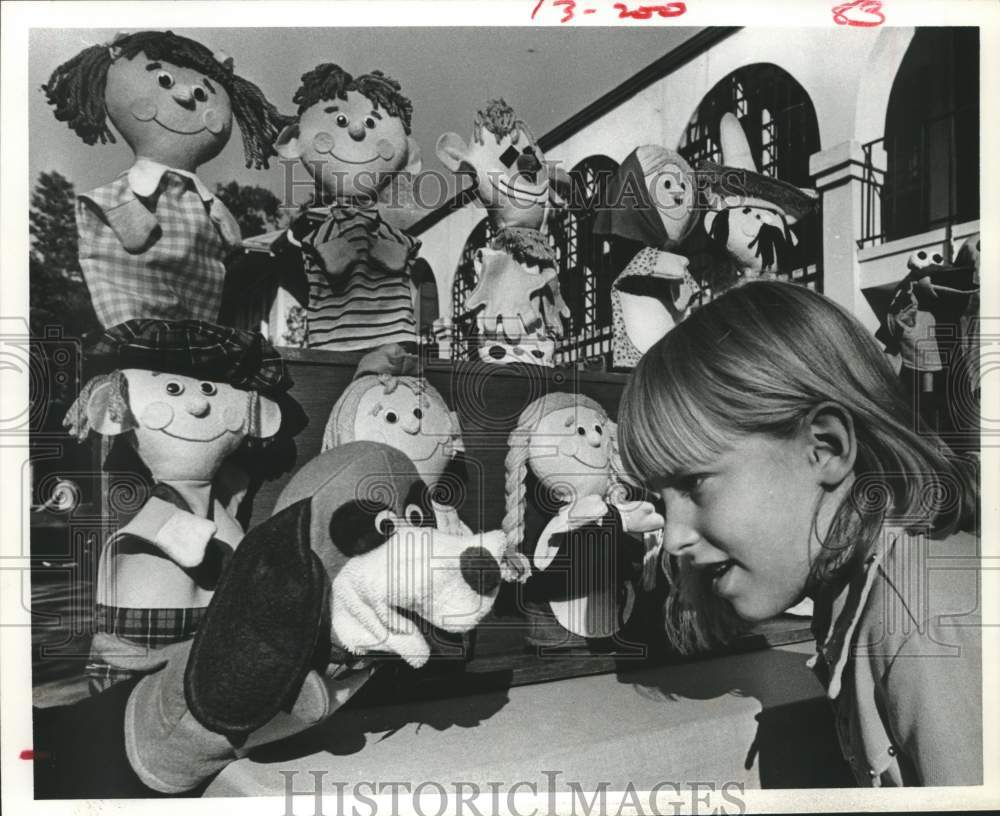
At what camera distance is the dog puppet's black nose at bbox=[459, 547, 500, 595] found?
2012 millimetres

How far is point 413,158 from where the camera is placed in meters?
2.05

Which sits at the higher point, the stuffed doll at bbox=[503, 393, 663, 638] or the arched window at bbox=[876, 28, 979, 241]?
the arched window at bbox=[876, 28, 979, 241]

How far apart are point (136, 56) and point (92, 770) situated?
5.35 feet

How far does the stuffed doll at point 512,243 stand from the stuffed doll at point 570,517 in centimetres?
16

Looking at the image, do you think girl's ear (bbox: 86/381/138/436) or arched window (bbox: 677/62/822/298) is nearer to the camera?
girl's ear (bbox: 86/381/138/436)

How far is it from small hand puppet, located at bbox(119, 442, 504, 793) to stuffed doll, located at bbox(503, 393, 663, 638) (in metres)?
0.19

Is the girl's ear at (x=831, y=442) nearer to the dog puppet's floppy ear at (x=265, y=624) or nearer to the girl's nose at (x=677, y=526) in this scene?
the girl's nose at (x=677, y=526)

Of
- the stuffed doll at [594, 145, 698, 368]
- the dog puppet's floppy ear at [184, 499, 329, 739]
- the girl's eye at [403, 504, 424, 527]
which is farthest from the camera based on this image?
the stuffed doll at [594, 145, 698, 368]

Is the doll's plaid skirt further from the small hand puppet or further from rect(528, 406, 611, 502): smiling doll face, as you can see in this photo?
rect(528, 406, 611, 502): smiling doll face

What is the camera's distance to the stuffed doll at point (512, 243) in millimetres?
2070

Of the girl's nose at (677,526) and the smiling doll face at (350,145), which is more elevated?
the smiling doll face at (350,145)

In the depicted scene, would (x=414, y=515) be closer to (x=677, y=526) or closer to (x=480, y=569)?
(x=480, y=569)

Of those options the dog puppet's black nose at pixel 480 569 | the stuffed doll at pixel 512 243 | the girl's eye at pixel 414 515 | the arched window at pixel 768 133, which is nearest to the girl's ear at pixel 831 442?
the arched window at pixel 768 133

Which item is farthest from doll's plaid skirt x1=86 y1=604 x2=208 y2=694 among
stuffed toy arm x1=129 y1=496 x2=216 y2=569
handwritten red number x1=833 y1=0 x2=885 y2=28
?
handwritten red number x1=833 y1=0 x2=885 y2=28
